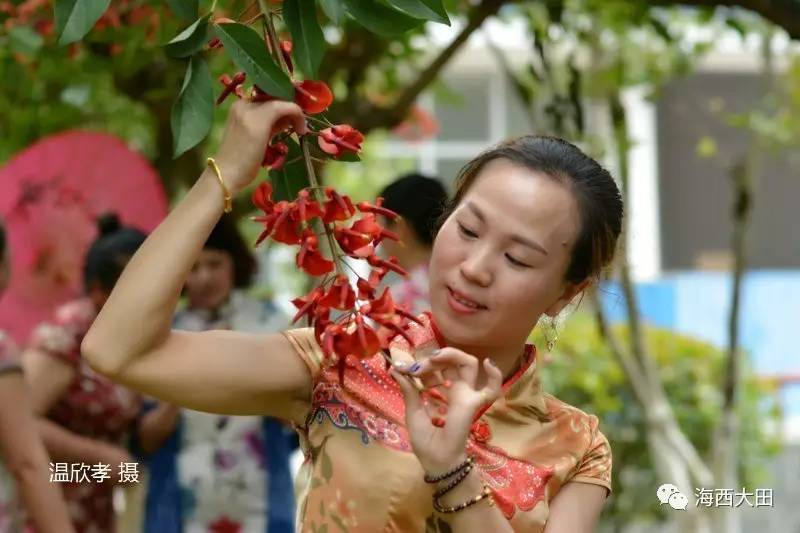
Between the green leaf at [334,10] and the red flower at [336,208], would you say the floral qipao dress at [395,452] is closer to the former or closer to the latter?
the red flower at [336,208]

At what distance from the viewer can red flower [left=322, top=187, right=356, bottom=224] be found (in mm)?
1876

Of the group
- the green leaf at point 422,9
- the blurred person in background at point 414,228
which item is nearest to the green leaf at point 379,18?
the green leaf at point 422,9

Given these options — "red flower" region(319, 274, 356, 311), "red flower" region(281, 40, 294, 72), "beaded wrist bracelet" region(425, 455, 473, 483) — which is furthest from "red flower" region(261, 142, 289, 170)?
"beaded wrist bracelet" region(425, 455, 473, 483)

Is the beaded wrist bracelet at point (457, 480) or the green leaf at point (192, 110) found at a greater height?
the green leaf at point (192, 110)

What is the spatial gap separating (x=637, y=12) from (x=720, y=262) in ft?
34.2

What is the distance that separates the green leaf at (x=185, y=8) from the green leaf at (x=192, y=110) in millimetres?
62

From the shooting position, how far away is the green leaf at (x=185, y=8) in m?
1.98

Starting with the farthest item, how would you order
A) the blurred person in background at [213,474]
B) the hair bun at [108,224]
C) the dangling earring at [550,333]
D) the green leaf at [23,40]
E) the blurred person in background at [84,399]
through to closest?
1. the hair bun at [108,224]
2. the blurred person in background at [213,474]
3. the blurred person in background at [84,399]
4. the green leaf at [23,40]
5. the dangling earring at [550,333]

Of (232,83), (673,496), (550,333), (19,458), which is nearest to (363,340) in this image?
(232,83)

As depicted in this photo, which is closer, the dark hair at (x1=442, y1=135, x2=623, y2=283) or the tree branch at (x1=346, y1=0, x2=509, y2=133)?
the dark hair at (x1=442, y1=135, x2=623, y2=283)

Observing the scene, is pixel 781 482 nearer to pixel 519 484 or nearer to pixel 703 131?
pixel 703 131

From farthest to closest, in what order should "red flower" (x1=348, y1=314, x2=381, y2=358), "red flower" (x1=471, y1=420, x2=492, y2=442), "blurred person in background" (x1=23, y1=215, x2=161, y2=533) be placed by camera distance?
1. "blurred person in background" (x1=23, y1=215, x2=161, y2=533)
2. "red flower" (x1=471, y1=420, x2=492, y2=442)
3. "red flower" (x1=348, y1=314, x2=381, y2=358)

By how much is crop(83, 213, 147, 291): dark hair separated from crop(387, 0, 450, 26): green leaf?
264cm

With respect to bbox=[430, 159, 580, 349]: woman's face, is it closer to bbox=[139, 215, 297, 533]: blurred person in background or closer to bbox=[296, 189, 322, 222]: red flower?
bbox=[296, 189, 322, 222]: red flower
